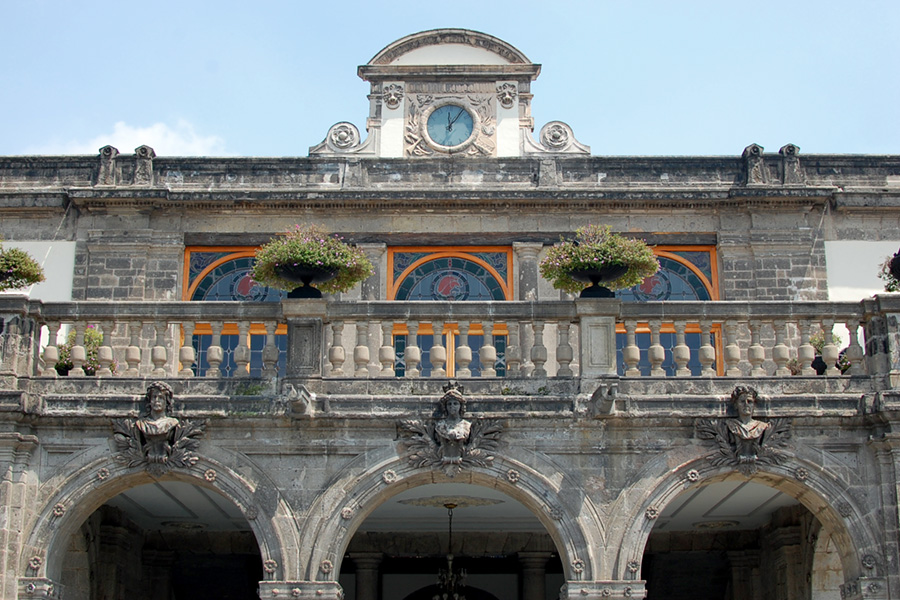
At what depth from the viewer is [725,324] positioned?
12781mm

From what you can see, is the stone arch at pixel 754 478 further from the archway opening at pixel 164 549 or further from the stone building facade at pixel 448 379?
the archway opening at pixel 164 549

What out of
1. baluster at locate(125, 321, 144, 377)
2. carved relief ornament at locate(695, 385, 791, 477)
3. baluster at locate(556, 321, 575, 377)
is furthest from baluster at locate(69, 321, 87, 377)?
carved relief ornament at locate(695, 385, 791, 477)

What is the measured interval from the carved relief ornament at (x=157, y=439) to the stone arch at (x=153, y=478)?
103 mm

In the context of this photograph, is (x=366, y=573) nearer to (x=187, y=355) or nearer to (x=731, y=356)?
(x=187, y=355)

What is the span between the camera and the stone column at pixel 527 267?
1767 centimetres

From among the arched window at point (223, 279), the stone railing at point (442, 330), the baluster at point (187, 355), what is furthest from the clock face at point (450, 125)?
the baluster at point (187, 355)

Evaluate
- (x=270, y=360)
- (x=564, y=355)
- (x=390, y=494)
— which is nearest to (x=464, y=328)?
(x=564, y=355)

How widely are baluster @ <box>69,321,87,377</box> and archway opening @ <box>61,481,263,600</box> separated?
150 cm

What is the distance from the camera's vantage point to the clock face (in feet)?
63.9

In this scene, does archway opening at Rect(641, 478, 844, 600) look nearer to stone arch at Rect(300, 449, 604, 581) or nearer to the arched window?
stone arch at Rect(300, 449, 604, 581)

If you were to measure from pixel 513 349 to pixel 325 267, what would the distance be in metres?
2.17

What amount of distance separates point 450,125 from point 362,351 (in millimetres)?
7875

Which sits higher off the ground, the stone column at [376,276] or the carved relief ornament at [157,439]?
the stone column at [376,276]

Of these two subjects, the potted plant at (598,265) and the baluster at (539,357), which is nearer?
the baluster at (539,357)
